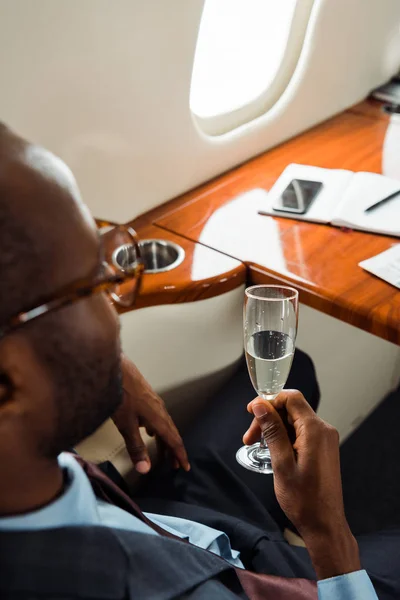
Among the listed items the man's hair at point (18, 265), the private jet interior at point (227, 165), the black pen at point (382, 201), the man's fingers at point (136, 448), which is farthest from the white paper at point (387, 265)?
the man's hair at point (18, 265)

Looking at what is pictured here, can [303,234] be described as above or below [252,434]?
above

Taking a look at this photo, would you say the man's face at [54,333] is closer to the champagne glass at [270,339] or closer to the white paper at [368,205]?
the champagne glass at [270,339]

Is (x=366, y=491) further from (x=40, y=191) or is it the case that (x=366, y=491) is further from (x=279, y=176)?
(x=40, y=191)

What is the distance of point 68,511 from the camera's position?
66 centimetres

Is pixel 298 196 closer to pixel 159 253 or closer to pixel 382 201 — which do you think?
pixel 382 201

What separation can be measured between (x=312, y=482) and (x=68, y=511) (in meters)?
0.37

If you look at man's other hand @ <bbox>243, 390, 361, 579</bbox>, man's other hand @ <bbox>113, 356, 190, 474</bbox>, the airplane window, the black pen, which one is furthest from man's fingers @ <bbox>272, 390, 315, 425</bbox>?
the airplane window

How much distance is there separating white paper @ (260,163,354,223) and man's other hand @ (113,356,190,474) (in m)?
0.56

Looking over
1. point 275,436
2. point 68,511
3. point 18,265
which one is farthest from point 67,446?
point 275,436

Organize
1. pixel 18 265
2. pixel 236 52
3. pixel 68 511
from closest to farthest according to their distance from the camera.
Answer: pixel 18 265
pixel 68 511
pixel 236 52

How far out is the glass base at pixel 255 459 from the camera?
1.07 meters

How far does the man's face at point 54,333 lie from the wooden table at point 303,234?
641 mm

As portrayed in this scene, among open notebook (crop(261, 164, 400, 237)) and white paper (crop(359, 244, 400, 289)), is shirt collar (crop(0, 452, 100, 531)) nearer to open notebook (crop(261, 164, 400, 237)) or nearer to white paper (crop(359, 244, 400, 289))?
white paper (crop(359, 244, 400, 289))

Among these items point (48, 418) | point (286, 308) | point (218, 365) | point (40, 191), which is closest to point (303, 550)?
point (286, 308)
